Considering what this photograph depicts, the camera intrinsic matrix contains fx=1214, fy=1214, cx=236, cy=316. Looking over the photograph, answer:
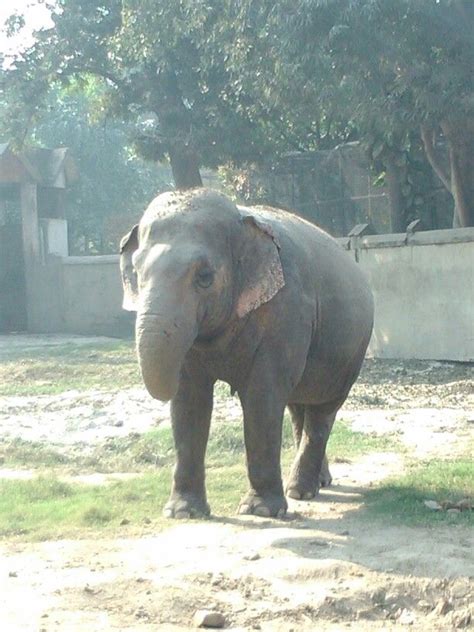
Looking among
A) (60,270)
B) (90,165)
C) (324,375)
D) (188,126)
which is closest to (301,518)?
(324,375)

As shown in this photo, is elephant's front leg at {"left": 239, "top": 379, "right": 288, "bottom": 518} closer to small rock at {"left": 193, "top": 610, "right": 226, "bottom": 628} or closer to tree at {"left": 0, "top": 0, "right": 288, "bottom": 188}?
small rock at {"left": 193, "top": 610, "right": 226, "bottom": 628}

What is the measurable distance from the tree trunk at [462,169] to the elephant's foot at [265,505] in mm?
9992

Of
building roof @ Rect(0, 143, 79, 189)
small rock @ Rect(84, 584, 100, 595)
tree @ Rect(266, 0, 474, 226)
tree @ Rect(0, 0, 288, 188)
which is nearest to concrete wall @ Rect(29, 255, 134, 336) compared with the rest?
building roof @ Rect(0, 143, 79, 189)

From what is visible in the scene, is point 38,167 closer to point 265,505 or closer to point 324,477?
point 324,477

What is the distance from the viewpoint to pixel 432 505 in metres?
6.89

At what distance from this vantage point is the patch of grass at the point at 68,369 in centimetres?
1418

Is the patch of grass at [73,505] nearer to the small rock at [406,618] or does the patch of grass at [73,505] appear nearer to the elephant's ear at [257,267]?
the elephant's ear at [257,267]

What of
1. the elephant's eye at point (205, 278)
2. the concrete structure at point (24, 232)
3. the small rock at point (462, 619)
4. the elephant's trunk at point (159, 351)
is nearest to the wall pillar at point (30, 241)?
the concrete structure at point (24, 232)

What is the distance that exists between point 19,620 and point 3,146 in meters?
23.8

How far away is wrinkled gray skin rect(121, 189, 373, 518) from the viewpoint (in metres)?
6.06

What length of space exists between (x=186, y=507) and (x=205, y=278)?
1388 millimetres

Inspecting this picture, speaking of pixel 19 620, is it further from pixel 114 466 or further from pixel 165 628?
pixel 114 466

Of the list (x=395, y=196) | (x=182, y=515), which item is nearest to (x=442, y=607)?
(x=182, y=515)

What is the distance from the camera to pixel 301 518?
687 cm
